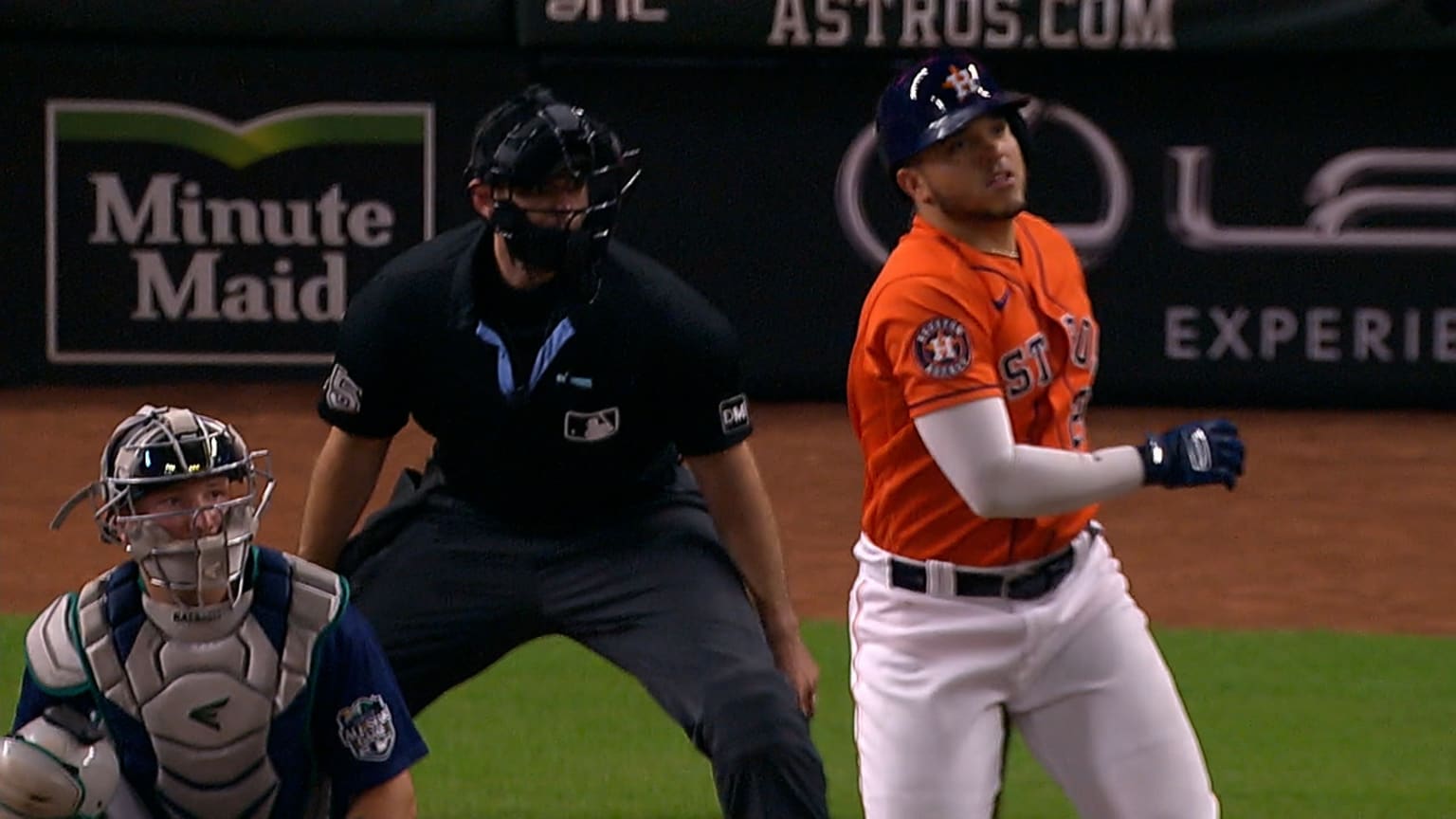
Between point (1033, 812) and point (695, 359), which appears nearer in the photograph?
point (695, 359)

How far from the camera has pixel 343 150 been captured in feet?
39.9

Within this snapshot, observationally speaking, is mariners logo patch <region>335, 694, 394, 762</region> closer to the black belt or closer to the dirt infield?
the black belt

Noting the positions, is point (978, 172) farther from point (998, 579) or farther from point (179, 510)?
point (179, 510)

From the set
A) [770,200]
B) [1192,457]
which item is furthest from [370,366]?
[770,200]

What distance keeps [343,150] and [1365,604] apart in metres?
5.37

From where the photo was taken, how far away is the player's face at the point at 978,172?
4480 mm

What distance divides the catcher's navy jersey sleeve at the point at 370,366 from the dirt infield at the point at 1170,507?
3459mm

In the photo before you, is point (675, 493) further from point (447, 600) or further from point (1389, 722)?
point (1389, 722)

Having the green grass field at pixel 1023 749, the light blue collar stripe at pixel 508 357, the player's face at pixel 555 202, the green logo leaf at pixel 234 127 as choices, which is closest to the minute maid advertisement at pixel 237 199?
the green logo leaf at pixel 234 127

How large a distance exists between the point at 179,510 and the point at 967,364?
126 cm

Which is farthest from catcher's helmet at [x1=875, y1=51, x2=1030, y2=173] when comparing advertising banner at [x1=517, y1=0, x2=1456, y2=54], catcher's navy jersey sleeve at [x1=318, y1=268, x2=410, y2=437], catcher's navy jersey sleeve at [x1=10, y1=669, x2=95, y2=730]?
advertising banner at [x1=517, y1=0, x2=1456, y2=54]

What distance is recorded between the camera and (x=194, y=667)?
4.24 metres

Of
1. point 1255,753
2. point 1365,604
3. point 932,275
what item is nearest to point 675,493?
point 932,275

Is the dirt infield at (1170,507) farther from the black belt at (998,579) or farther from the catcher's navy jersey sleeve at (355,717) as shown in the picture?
the catcher's navy jersey sleeve at (355,717)
